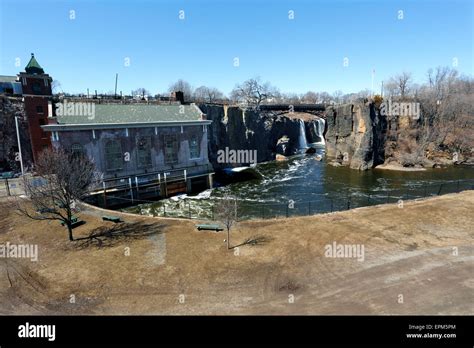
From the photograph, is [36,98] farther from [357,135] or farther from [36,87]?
[357,135]

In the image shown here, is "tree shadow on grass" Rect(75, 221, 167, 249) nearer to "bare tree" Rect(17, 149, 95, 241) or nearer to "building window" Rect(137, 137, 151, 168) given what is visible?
"bare tree" Rect(17, 149, 95, 241)

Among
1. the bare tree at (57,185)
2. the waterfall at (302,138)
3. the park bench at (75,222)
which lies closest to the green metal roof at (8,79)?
the bare tree at (57,185)

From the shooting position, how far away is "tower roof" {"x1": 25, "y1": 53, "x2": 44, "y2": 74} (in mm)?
37656

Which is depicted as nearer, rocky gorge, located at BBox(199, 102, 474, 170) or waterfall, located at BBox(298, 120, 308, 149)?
rocky gorge, located at BBox(199, 102, 474, 170)

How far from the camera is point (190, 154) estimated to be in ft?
129

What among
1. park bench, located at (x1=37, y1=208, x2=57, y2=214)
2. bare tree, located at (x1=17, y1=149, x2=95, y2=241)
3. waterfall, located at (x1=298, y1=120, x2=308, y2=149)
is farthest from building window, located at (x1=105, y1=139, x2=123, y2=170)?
waterfall, located at (x1=298, y1=120, x2=308, y2=149)

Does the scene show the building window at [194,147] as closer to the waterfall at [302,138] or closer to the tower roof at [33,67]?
the tower roof at [33,67]

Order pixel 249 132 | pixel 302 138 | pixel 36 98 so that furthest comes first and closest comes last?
pixel 302 138
pixel 249 132
pixel 36 98

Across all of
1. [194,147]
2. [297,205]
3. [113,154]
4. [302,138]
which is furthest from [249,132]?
[113,154]

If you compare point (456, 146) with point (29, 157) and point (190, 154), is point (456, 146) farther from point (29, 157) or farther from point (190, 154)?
point (29, 157)

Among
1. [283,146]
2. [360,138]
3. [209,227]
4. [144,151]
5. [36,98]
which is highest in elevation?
[36,98]

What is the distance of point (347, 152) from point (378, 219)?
4067cm

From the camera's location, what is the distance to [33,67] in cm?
3794

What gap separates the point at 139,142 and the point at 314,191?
2283 centimetres
